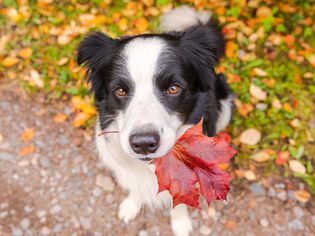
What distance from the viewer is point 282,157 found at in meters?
3.70

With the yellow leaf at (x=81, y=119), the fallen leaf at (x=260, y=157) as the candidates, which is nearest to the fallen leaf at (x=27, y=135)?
the yellow leaf at (x=81, y=119)

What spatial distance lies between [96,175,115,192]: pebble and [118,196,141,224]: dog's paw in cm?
24

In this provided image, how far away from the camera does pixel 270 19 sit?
440 centimetres

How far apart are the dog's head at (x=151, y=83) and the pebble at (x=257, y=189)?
37.1 inches

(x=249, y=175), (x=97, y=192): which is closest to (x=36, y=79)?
(x=97, y=192)

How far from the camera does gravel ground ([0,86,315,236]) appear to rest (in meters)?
3.43

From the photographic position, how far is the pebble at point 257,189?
3.56 metres

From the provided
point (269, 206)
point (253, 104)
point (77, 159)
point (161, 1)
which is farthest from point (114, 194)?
point (161, 1)

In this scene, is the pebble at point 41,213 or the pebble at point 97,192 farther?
the pebble at point 97,192

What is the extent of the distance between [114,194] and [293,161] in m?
1.73

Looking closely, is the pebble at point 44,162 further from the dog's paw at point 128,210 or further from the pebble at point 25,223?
the dog's paw at point 128,210

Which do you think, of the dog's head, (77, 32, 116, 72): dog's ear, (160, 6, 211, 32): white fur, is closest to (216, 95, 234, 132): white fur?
the dog's head

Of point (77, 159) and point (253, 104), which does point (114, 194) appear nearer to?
point (77, 159)

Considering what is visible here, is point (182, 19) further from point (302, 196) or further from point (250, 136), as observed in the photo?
point (302, 196)
